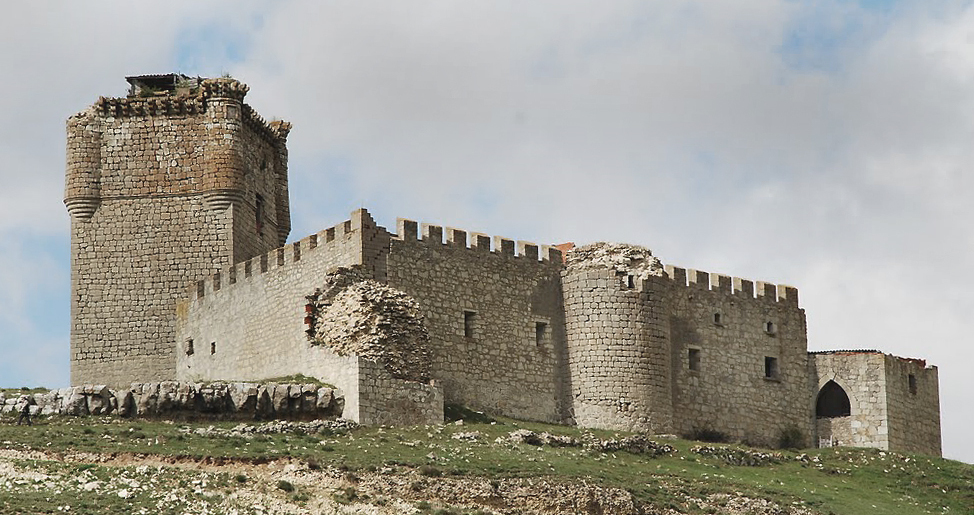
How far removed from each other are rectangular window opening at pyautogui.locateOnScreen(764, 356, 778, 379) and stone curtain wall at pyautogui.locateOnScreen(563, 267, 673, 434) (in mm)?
5044

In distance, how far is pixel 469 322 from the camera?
50.8 m

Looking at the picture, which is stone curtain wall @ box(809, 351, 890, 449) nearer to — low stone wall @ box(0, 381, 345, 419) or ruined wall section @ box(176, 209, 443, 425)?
ruined wall section @ box(176, 209, 443, 425)

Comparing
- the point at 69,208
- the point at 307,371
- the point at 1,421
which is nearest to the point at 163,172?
the point at 69,208

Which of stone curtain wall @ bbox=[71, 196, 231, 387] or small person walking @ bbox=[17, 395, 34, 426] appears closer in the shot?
small person walking @ bbox=[17, 395, 34, 426]

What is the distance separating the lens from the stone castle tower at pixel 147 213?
5534 cm

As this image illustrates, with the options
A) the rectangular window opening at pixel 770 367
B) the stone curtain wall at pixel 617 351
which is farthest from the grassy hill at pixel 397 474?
the rectangular window opening at pixel 770 367

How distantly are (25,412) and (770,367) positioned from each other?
22.5 meters

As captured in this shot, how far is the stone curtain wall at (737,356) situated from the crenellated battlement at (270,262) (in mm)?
9814

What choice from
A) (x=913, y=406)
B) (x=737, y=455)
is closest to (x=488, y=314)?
(x=737, y=455)

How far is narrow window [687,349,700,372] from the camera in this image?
178ft

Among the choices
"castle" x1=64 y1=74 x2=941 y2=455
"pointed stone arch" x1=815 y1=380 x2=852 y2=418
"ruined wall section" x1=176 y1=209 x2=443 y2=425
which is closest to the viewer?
"ruined wall section" x1=176 y1=209 x2=443 y2=425

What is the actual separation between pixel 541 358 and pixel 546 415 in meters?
1.55

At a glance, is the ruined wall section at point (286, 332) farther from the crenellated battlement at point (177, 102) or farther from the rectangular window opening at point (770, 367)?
the rectangular window opening at point (770, 367)

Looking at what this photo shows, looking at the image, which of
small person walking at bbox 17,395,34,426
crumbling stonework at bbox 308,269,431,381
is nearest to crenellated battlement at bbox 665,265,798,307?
crumbling stonework at bbox 308,269,431,381
